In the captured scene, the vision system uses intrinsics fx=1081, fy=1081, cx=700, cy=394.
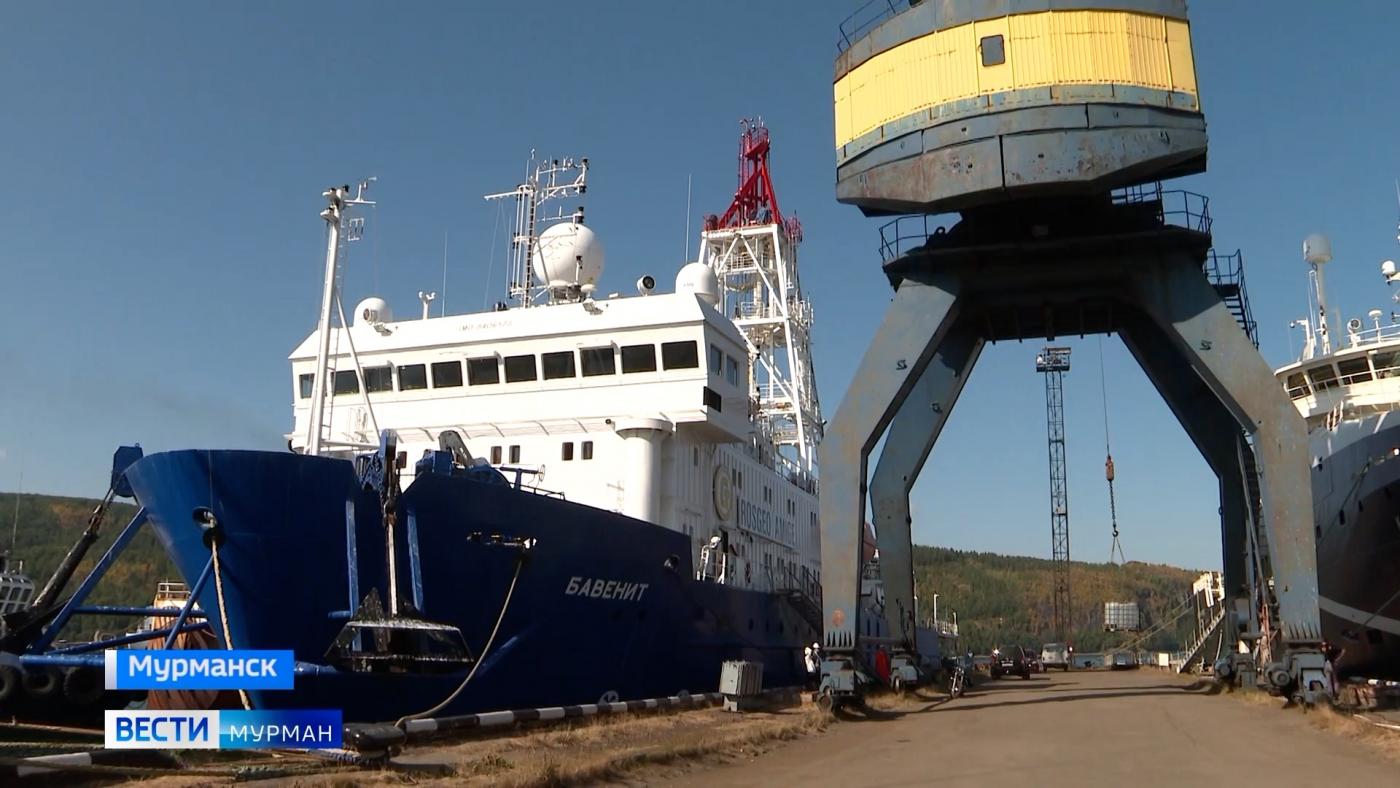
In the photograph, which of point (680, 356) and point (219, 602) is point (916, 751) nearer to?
point (219, 602)

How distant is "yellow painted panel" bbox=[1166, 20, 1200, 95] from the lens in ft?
56.1

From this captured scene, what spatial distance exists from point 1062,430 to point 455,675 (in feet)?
240

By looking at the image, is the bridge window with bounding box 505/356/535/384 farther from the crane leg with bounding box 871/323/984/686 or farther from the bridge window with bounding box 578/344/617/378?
the crane leg with bounding box 871/323/984/686

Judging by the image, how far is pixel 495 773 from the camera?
29.1 ft

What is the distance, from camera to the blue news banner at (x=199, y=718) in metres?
8.66

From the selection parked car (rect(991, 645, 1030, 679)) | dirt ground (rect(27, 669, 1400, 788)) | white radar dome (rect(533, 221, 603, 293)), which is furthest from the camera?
parked car (rect(991, 645, 1030, 679))

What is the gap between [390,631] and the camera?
11125 mm

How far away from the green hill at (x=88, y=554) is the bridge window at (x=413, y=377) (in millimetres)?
38318

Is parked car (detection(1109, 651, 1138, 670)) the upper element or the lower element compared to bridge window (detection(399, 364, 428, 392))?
lower

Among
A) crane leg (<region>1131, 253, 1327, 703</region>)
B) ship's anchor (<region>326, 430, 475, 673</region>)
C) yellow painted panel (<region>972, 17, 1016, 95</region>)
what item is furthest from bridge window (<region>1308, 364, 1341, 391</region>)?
ship's anchor (<region>326, 430, 475, 673</region>)

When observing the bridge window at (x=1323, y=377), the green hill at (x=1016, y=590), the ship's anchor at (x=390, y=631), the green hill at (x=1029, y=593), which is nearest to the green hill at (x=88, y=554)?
the green hill at (x=1016, y=590)

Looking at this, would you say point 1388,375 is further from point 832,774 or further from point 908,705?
point 832,774

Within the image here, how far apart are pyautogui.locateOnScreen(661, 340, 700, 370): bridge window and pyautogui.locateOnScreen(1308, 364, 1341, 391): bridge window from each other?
719 inches

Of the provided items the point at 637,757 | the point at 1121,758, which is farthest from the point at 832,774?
the point at 1121,758
